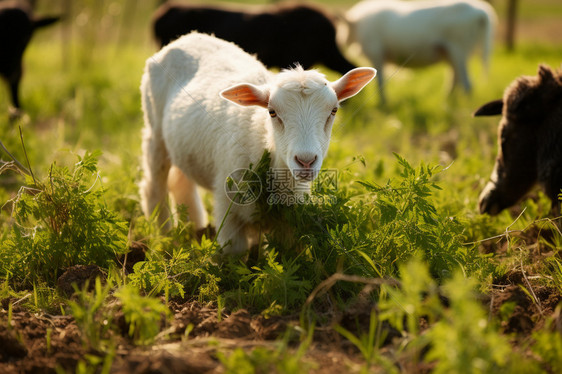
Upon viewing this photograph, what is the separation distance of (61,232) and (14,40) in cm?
695

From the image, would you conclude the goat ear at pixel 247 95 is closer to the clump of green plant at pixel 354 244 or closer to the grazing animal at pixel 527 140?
the clump of green plant at pixel 354 244

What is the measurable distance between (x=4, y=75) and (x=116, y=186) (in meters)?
5.22

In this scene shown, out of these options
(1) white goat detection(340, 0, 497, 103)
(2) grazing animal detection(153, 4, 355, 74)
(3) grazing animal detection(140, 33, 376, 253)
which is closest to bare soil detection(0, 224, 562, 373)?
(3) grazing animal detection(140, 33, 376, 253)

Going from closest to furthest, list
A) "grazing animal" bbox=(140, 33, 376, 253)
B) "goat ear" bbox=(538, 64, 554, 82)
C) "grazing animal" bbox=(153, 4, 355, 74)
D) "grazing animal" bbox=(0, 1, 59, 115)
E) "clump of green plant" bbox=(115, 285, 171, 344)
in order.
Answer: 1. "clump of green plant" bbox=(115, 285, 171, 344)
2. "grazing animal" bbox=(140, 33, 376, 253)
3. "goat ear" bbox=(538, 64, 554, 82)
4. "grazing animal" bbox=(0, 1, 59, 115)
5. "grazing animal" bbox=(153, 4, 355, 74)

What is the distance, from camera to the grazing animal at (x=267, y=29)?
11.1 meters

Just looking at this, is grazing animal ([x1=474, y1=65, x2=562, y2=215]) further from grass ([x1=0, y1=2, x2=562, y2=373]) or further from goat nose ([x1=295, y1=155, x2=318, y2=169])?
goat nose ([x1=295, y1=155, x2=318, y2=169])

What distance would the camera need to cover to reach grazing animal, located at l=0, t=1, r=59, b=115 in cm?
966

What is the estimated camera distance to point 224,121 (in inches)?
183

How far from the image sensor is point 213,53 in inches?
209

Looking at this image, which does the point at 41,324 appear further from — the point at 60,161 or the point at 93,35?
the point at 93,35

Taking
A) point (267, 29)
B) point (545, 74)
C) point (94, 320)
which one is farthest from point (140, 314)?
point (267, 29)

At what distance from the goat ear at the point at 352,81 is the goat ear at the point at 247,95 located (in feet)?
1.80

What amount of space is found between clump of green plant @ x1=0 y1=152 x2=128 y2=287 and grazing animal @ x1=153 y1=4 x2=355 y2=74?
7.37 m

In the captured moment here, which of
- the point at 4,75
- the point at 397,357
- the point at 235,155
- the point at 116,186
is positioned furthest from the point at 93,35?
the point at 397,357
